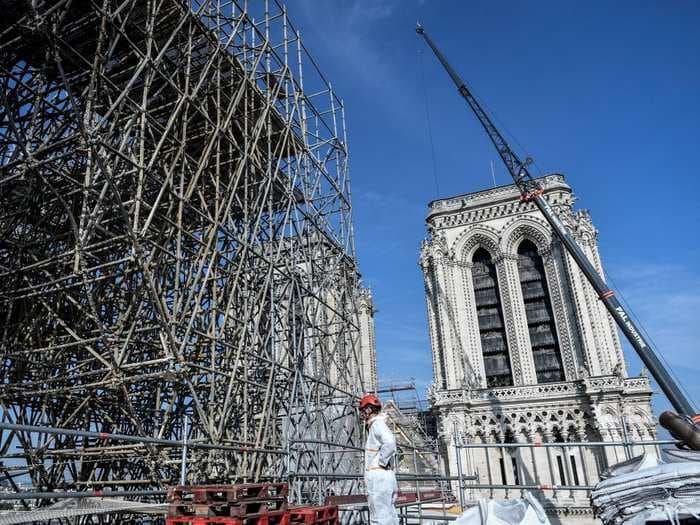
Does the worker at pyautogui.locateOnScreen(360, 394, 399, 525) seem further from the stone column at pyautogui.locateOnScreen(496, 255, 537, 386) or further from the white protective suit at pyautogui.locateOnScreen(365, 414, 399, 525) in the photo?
the stone column at pyautogui.locateOnScreen(496, 255, 537, 386)

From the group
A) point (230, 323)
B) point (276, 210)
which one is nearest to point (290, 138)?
point (276, 210)

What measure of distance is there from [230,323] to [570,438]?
2033cm

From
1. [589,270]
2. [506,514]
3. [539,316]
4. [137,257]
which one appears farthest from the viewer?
[539,316]

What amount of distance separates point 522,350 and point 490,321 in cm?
274

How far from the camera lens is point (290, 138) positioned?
52.5ft

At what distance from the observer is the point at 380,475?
5.18 meters

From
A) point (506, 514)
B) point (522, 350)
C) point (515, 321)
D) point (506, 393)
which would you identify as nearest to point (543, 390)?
point (506, 393)

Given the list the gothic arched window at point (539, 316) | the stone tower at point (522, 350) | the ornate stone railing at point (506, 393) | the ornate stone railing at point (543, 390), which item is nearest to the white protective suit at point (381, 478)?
the stone tower at point (522, 350)

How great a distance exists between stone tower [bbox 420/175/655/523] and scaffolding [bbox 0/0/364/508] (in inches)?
563

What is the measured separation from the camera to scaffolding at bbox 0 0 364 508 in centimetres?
922

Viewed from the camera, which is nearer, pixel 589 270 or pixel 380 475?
pixel 380 475

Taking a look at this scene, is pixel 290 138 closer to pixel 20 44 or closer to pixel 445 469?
pixel 20 44

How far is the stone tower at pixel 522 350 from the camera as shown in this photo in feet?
85.2

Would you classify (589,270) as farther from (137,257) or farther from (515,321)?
(137,257)
